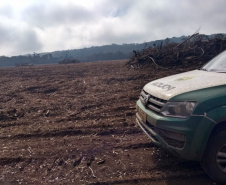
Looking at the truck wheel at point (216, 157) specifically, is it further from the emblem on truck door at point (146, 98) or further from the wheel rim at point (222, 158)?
the emblem on truck door at point (146, 98)

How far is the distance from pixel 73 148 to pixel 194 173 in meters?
2.27

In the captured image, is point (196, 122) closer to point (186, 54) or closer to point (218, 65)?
point (218, 65)

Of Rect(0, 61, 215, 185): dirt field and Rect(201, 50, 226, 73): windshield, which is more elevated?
Rect(201, 50, 226, 73): windshield

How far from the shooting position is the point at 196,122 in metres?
3.38

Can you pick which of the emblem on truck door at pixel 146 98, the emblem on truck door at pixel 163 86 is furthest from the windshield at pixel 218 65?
the emblem on truck door at pixel 146 98

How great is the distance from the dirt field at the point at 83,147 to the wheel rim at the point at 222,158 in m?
0.31

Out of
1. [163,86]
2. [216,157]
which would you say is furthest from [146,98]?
[216,157]

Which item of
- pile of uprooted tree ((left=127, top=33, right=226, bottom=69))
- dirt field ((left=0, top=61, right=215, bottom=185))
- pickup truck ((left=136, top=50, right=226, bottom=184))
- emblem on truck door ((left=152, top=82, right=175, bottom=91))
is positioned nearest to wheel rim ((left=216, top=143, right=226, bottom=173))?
pickup truck ((left=136, top=50, right=226, bottom=184))

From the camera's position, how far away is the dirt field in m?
4.08

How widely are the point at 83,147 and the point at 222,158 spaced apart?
256 cm

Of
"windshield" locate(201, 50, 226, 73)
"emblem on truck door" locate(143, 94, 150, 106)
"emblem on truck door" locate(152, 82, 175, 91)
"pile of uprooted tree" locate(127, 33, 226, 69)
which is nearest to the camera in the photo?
"emblem on truck door" locate(152, 82, 175, 91)

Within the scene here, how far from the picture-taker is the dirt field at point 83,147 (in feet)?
13.4

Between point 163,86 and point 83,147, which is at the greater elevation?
point 163,86

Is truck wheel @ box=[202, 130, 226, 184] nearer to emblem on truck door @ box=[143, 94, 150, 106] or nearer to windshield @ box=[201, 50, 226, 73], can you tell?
emblem on truck door @ box=[143, 94, 150, 106]
